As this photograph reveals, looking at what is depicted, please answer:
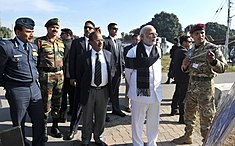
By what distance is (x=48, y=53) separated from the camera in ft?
13.0

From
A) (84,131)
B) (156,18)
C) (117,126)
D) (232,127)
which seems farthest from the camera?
(156,18)

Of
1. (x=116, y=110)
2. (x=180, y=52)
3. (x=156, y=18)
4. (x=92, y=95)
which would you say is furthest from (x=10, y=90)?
(x=156, y=18)

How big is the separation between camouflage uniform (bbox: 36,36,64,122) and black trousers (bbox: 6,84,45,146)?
0.46 m

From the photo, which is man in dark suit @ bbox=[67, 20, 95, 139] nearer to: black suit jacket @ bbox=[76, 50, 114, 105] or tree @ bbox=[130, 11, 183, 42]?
black suit jacket @ bbox=[76, 50, 114, 105]

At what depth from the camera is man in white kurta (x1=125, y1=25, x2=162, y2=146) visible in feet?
11.4

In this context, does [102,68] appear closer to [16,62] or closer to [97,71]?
[97,71]

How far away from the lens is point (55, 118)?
4.47 m

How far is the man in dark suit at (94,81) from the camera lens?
368cm

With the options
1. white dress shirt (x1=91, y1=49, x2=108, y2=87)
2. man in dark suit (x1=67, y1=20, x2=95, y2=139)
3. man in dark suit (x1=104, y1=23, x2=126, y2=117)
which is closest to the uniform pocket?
white dress shirt (x1=91, y1=49, x2=108, y2=87)

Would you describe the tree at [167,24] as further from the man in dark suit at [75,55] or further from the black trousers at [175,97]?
the man in dark suit at [75,55]

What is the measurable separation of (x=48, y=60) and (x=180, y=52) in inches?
106

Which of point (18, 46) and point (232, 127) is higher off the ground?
point (18, 46)

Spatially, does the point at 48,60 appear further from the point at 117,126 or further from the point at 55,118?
the point at 117,126

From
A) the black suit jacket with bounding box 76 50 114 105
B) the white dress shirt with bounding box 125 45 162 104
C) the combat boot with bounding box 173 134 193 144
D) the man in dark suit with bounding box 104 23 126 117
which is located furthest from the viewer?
the man in dark suit with bounding box 104 23 126 117
